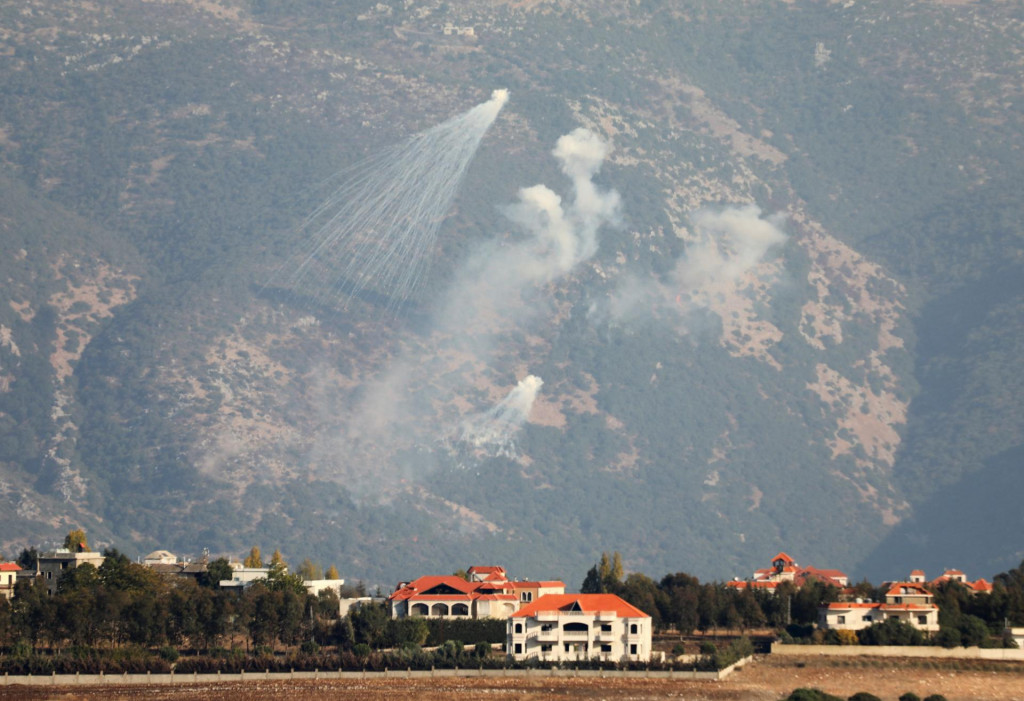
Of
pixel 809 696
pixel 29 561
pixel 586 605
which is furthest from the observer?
pixel 29 561

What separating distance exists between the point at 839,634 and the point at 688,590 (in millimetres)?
17538

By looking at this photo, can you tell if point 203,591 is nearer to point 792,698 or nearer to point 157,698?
point 157,698

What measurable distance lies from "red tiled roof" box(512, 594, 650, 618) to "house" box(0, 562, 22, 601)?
38.6 m

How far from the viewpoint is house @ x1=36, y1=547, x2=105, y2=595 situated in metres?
172

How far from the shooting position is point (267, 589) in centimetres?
16650

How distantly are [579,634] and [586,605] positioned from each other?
2.36m

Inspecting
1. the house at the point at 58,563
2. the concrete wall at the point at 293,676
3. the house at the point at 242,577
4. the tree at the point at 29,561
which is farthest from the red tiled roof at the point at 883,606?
the tree at the point at 29,561

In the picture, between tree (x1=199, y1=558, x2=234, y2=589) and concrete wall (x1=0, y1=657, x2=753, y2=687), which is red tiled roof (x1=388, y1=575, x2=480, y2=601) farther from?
concrete wall (x1=0, y1=657, x2=753, y2=687)

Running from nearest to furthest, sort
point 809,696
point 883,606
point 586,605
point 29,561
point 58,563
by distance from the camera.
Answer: point 809,696 < point 586,605 < point 883,606 < point 58,563 < point 29,561

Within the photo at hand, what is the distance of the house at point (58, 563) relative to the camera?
171625 millimetres

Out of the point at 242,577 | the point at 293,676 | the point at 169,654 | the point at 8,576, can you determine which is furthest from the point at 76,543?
the point at 293,676

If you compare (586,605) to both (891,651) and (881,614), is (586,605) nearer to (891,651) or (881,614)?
(891,651)

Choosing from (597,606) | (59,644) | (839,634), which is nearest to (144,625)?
(59,644)

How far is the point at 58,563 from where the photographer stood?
17375 cm
